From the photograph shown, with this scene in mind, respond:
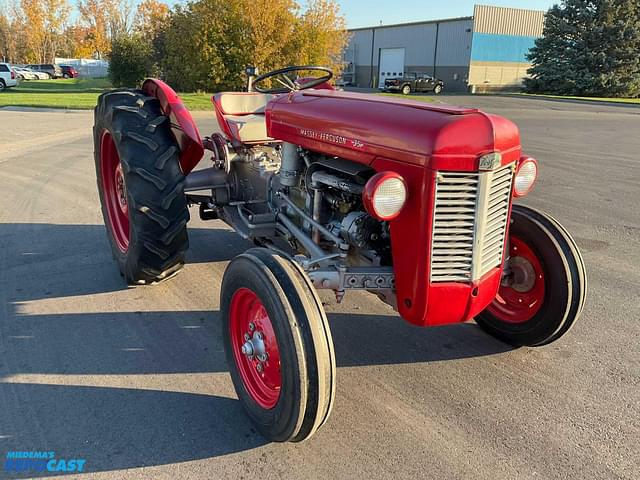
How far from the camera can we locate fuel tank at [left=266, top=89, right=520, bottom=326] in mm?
2203

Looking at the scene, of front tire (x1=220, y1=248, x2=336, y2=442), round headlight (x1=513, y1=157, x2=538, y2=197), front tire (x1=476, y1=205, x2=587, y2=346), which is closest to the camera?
front tire (x1=220, y1=248, x2=336, y2=442)

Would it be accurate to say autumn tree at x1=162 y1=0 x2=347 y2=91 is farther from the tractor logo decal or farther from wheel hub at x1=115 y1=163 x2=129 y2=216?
the tractor logo decal

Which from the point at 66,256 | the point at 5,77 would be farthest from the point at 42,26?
the point at 66,256

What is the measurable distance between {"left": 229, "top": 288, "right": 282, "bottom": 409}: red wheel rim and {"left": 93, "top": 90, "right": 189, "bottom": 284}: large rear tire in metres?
1.19

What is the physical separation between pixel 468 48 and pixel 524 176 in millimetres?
38781

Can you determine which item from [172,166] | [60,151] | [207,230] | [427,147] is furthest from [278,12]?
[427,147]

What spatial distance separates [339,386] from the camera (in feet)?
9.23

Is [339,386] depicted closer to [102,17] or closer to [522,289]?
[522,289]

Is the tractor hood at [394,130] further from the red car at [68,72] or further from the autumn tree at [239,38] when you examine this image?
the red car at [68,72]

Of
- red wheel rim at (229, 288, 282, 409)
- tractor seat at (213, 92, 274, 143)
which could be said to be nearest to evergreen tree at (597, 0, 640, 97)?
tractor seat at (213, 92, 274, 143)

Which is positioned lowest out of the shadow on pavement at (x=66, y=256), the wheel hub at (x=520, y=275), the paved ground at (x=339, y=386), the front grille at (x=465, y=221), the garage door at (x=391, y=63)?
the paved ground at (x=339, y=386)

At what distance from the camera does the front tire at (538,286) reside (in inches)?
115

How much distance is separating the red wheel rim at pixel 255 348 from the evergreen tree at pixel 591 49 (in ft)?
115

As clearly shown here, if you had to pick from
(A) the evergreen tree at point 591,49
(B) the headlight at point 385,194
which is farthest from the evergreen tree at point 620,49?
(B) the headlight at point 385,194
